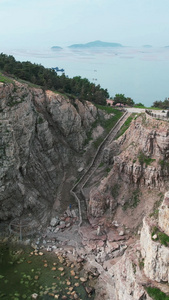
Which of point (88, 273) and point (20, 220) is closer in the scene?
point (88, 273)

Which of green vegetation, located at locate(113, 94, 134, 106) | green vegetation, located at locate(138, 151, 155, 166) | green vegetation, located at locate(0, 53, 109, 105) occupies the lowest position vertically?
green vegetation, located at locate(138, 151, 155, 166)

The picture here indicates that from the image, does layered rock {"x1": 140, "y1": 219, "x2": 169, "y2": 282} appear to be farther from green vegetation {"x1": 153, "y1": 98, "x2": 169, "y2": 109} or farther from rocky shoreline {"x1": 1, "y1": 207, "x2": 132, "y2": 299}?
green vegetation {"x1": 153, "y1": 98, "x2": 169, "y2": 109}

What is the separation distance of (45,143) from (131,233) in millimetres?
19761

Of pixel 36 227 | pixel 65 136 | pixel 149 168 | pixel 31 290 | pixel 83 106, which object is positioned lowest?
pixel 31 290

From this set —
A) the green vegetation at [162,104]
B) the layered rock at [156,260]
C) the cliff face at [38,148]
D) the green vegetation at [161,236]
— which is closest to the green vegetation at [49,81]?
the cliff face at [38,148]

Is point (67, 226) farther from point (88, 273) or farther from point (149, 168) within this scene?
point (149, 168)

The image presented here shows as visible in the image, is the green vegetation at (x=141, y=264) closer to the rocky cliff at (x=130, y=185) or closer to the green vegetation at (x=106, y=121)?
the rocky cliff at (x=130, y=185)

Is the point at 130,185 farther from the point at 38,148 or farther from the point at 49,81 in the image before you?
the point at 49,81

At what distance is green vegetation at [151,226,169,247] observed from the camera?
2523 centimetres

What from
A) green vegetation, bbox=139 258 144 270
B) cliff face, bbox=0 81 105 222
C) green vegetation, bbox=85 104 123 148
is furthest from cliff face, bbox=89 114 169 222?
green vegetation, bbox=139 258 144 270

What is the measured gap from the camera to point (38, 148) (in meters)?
47.1

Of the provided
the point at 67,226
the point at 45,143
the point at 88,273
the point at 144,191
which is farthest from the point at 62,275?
the point at 45,143

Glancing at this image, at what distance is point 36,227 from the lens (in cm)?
4297

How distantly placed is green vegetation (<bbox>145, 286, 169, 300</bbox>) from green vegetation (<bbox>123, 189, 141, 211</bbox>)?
17.8 meters
